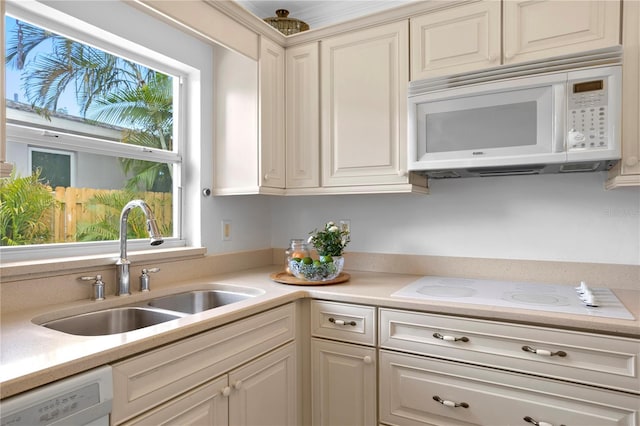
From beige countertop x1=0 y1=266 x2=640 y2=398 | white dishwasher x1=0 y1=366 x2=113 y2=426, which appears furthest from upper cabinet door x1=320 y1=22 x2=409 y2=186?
white dishwasher x1=0 y1=366 x2=113 y2=426

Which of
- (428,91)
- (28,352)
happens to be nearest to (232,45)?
(428,91)

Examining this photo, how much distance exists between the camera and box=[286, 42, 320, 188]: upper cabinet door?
217cm

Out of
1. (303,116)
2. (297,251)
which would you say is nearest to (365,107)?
(303,116)

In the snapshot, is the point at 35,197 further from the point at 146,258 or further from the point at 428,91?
the point at 428,91

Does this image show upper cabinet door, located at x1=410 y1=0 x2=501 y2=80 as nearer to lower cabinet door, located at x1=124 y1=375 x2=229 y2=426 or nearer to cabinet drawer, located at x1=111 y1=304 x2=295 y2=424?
cabinet drawer, located at x1=111 y1=304 x2=295 y2=424

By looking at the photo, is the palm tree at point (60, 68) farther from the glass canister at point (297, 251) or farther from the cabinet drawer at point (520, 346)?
the cabinet drawer at point (520, 346)

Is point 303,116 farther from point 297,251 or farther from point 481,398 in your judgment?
point 481,398

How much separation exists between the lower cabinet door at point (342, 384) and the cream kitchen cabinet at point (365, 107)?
0.79 meters

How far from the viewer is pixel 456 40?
5.95 ft

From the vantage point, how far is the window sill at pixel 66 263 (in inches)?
54.1

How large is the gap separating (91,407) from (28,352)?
21 cm

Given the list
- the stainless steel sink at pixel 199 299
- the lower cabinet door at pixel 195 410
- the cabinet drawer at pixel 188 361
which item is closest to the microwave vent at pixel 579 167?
the cabinet drawer at pixel 188 361

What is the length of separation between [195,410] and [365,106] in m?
1.52

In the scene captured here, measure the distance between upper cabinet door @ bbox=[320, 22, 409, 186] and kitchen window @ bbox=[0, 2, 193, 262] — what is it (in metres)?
0.79
